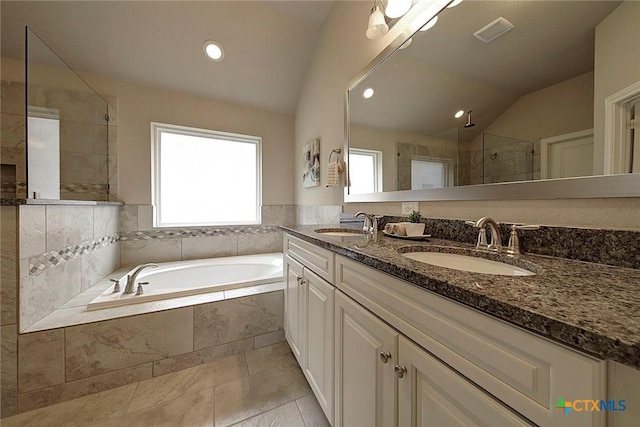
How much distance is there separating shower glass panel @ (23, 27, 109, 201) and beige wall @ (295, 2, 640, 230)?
76.0 inches

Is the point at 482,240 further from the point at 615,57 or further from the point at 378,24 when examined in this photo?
the point at 378,24

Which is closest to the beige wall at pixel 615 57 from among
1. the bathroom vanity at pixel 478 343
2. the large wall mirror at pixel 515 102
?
the large wall mirror at pixel 515 102

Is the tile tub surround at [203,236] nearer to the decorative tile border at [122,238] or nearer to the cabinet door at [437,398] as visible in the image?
the decorative tile border at [122,238]

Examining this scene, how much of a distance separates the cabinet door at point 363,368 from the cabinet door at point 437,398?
0.14 ft

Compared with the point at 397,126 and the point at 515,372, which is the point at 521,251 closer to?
the point at 515,372

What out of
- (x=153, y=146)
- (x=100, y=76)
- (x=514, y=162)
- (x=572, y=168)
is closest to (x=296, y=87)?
(x=153, y=146)

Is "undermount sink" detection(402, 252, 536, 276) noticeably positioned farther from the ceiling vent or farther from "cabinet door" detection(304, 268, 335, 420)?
the ceiling vent

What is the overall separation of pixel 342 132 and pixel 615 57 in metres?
1.45

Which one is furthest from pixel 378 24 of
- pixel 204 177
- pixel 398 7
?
pixel 204 177

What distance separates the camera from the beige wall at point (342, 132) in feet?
2.24

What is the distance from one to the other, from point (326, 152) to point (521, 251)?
1675mm

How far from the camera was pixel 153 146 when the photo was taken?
2332 millimetres

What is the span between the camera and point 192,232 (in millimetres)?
2521

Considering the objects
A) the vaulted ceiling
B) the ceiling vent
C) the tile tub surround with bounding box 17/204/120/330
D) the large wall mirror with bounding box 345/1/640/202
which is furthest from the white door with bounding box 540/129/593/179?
the tile tub surround with bounding box 17/204/120/330
